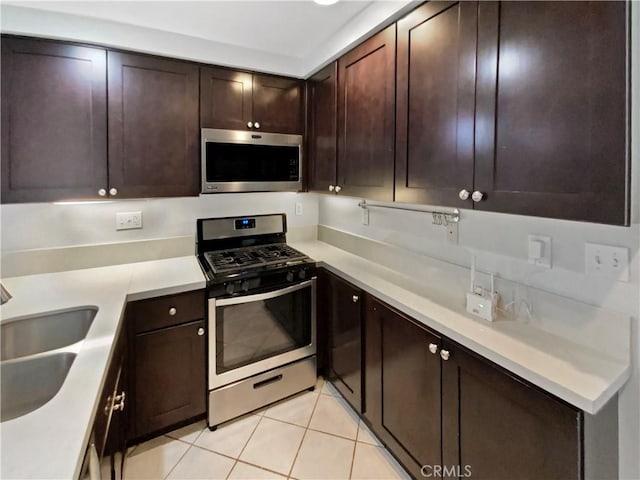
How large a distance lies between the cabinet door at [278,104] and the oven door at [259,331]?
3.59 ft

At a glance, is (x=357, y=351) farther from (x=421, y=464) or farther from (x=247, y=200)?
(x=247, y=200)

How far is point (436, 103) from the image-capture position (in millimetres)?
1361

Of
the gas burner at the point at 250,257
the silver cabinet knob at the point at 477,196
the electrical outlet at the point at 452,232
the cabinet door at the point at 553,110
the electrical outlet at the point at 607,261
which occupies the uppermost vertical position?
the cabinet door at the point at 553,110

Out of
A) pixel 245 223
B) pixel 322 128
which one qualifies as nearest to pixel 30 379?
pixel 245 223

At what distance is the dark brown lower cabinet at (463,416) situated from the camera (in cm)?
96

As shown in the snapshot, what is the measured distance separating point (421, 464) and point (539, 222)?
115 cm

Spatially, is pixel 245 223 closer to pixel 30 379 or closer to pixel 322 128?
pixel 322 128

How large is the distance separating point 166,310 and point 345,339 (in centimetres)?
103

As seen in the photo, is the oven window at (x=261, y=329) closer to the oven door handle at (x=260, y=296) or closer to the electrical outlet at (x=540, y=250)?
the oven door handle at (x=260, y=296)

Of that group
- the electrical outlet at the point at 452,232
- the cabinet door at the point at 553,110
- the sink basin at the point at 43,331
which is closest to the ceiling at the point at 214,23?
the cabinet door at the point at 553,110

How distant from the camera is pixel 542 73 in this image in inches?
38.5

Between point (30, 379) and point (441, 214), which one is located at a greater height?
point (441, 214)

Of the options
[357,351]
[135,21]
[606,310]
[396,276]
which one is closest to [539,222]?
[606,310]

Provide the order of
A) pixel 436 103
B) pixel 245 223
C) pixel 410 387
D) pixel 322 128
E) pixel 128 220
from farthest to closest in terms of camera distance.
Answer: pixel 245 223, pixel 322 128, pixel 128 220, pixel 410 387, pixel 436 103
